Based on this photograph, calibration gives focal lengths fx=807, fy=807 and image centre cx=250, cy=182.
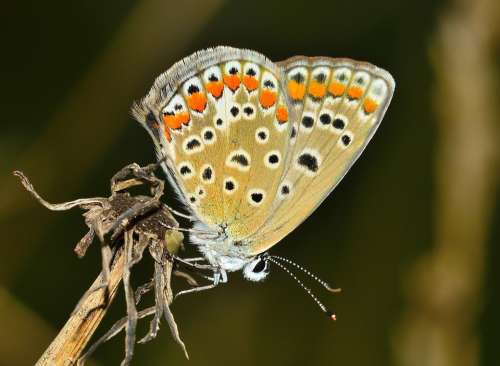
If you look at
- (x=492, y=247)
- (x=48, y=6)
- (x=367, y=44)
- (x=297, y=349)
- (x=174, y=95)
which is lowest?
(x=297, y=349)

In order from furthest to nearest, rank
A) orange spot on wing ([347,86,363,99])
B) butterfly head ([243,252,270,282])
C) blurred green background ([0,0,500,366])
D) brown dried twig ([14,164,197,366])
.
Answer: butterfly head ([243,252,270,282])
blurred green background ([0,0,500,366])
orange spot on wing ([347,86,363,99])
brown dried twig ([14,164,197,366])

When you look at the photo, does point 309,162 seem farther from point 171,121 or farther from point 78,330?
point 78,330

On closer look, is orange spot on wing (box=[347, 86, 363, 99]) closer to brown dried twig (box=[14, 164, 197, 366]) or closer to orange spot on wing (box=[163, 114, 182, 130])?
orange spot on wing (box=[163, 114, 182, 130])

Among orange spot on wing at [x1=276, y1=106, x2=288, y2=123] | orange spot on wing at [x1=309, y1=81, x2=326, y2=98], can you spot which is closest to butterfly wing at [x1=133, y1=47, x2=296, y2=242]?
orange spot on wing at [x1=276, y1=106, x2=288, y2=123]

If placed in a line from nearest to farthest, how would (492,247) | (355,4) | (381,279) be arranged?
(492,247), (381,279), (355,4)

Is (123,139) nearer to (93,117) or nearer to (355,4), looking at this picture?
(93,117)

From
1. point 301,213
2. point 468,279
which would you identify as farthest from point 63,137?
point 468,279
